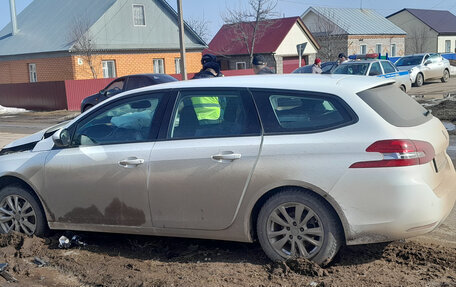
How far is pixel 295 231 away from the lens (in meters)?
4.26

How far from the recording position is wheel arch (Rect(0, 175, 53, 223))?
5.23m

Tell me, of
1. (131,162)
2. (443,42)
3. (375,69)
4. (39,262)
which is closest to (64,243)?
(39,262)

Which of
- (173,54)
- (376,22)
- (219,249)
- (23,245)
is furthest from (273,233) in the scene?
(376,22)

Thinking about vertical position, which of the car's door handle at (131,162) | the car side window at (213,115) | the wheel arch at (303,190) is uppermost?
the car side window at (213,115)

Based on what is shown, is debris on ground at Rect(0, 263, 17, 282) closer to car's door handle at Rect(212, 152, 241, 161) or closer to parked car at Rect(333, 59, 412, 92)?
car's door handle at Rect(212, 152, 241, 161)

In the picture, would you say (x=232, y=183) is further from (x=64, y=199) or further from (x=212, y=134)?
(x=64, y=199)

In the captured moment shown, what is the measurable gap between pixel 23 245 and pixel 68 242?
0.42 metres

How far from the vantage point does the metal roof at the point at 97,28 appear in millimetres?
32156

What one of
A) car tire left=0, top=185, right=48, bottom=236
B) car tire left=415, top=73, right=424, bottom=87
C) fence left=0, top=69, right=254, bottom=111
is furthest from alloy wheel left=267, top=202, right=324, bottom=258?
car tire left=415, top=73, right=424, bottom=87

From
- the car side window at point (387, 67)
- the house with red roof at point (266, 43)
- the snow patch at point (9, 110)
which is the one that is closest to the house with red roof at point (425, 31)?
the house with red roof at point (266, 43)

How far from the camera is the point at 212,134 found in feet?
14.9

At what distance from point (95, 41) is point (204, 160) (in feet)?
95.8

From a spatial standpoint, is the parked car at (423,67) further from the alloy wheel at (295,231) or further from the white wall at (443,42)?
the white wall at (443,42)

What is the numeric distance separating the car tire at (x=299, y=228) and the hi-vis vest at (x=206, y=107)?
937mm
